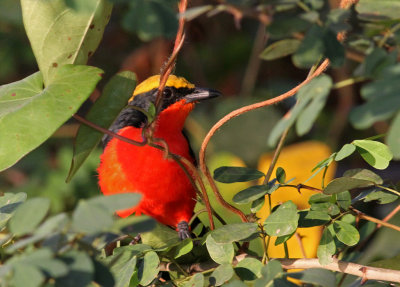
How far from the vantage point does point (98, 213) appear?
43.6 inches

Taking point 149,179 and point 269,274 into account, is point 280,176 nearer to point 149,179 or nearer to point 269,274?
point 269,274

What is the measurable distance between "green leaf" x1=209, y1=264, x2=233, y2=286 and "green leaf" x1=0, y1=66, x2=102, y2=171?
0.53m

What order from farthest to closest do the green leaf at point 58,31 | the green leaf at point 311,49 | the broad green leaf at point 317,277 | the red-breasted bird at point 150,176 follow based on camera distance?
the red-breasted bird at point 150,176 → the green leaf at point 58,31 → the broad green leaf at point 317,277 → the green leaf at point 311,49

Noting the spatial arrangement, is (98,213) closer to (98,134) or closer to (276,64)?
(98,134)

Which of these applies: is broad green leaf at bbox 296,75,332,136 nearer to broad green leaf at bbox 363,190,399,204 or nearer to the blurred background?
broad green leaf at bbox 363,190,399,204

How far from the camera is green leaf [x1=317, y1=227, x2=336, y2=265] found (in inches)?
65.9

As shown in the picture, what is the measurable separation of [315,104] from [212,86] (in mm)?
4202

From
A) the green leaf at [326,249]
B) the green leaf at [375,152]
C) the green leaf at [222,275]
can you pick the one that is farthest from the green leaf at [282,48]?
the green leaf at [222,275]

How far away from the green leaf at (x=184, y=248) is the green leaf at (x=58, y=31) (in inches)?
23.3

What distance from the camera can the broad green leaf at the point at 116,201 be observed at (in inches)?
44.5

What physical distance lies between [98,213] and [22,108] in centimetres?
59

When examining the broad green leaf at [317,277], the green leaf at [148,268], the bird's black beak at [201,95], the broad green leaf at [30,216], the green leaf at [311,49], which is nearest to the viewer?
the broad green leaf at [30,216]

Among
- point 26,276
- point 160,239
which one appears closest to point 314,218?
point 160,239

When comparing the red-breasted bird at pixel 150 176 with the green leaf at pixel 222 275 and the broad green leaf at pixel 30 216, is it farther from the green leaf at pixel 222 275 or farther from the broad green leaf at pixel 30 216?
the broad green leaf at pixel 30 216
